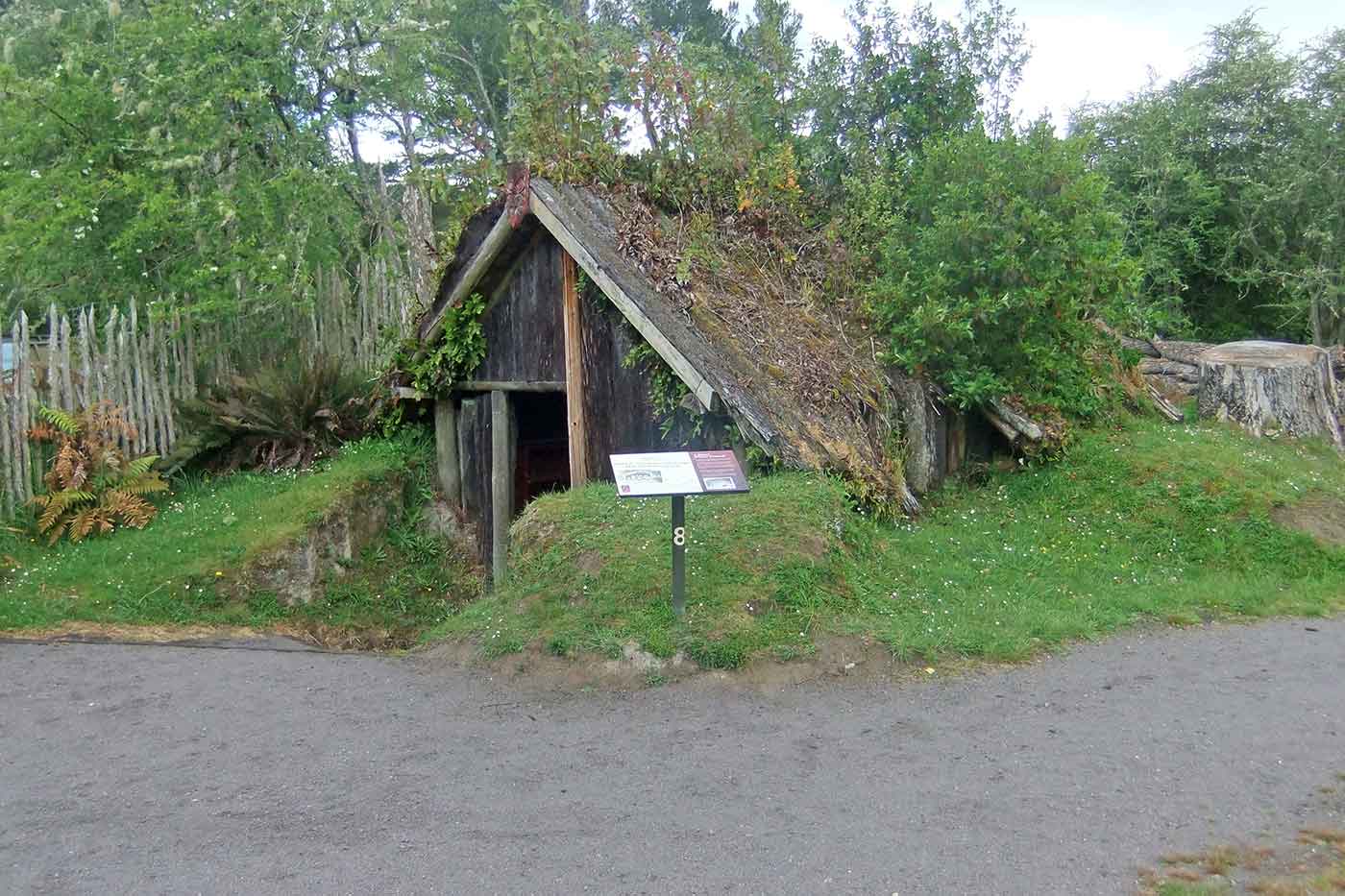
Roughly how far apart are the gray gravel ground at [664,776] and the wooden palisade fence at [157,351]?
366 cm

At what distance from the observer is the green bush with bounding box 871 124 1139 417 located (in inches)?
421

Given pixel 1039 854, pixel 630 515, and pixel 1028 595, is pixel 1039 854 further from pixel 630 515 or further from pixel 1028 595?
pixel 630 515

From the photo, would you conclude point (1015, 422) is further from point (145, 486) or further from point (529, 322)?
point (145, 486)

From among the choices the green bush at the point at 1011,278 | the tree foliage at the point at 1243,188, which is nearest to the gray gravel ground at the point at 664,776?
the green bush at the point at 1011,278

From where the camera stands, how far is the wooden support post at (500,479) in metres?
11.8

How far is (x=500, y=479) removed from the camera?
11.9 metres

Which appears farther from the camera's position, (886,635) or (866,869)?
(886,635)

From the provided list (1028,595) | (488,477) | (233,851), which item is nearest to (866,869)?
(233,851)

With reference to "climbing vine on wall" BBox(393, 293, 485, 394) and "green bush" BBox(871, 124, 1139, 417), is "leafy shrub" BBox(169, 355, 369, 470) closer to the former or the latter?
"climbing vine on wall" BBox(393, 293, 485, 394)

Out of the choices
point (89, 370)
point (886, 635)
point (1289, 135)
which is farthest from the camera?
point (1289, 135)

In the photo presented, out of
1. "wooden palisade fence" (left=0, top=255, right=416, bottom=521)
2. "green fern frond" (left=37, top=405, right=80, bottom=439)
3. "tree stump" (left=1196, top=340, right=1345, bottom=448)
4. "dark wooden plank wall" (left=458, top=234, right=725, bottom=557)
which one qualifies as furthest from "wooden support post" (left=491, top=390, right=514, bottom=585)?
"tree stump" (left=1196, top=340, right=1345, bottom=448)

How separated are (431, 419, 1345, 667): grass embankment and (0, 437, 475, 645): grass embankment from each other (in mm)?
2223

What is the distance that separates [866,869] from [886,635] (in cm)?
Result: 292

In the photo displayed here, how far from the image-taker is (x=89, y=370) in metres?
11.1
